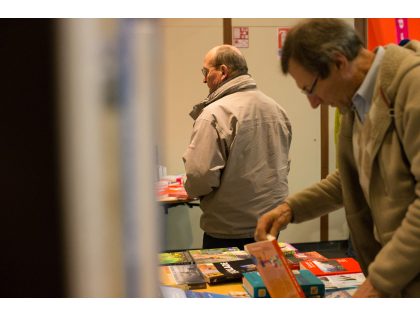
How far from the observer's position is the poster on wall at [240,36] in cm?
436

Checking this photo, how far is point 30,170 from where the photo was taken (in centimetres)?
26

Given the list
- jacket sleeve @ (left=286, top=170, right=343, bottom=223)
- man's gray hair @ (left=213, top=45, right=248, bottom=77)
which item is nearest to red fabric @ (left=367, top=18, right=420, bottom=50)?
man's gray hair @ (left=213, top=45, right=248, bottom=77)

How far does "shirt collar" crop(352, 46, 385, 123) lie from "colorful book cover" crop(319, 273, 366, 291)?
651mm

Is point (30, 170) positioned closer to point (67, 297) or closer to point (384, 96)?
point (67, 297)

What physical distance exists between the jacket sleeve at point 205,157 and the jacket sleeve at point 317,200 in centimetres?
68

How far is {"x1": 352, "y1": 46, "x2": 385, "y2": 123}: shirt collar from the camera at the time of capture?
1116 mm

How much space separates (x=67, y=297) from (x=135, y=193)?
0.09 m

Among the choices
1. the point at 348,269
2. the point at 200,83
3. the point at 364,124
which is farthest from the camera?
the point at 200,83

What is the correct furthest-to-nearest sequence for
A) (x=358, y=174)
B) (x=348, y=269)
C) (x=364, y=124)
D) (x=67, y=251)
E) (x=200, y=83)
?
(x=200, y=83)
(x=348, y=269)
(x=358, y=174)
(x=364, y=124)
(x=67, y=251)

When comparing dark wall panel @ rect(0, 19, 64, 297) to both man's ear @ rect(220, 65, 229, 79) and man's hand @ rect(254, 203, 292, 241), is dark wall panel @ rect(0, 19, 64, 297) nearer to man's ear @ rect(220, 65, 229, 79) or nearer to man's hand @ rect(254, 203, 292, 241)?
man's hand @ rect(254, 203, 292, 241)

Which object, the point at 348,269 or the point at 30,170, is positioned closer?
the point at 30,170

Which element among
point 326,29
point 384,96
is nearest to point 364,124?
point 384,96

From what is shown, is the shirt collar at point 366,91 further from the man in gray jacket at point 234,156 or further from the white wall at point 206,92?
the white wall at point 206,92

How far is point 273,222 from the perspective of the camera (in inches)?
58.5
